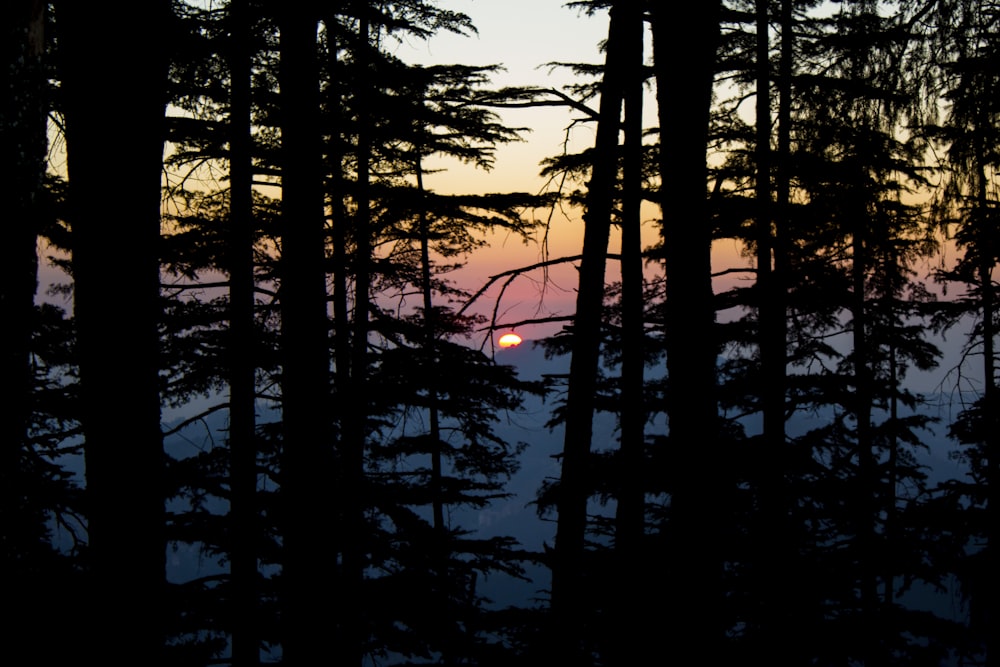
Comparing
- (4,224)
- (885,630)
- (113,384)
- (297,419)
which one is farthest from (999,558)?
(4,224)

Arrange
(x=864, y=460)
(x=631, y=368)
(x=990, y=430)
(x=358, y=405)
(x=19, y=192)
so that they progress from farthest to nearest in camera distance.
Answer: (x=864, y=460), (x=990, y=430), (x=358, y=405), (x=631, y=368), (x=19, y=192)

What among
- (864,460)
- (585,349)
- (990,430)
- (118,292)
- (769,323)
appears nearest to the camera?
(118,292)

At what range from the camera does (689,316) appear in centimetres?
393

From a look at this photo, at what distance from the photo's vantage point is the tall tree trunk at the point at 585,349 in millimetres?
5633

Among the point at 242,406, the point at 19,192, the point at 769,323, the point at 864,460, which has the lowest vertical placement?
the point at 864,460

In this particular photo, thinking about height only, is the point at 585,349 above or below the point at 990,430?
above

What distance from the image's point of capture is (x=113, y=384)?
3076 millimetres

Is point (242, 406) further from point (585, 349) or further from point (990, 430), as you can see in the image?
point (990, 430)

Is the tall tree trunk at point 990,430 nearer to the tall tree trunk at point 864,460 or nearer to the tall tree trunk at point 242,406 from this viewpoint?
the tall tree trunk at point 864,460

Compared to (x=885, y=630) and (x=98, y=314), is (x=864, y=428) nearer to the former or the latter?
(x=885, y=630)

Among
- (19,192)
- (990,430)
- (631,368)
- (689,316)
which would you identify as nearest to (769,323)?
(631,368)

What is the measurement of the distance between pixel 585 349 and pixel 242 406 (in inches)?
178

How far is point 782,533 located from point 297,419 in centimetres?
725

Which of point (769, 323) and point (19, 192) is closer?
point (19, 192)
